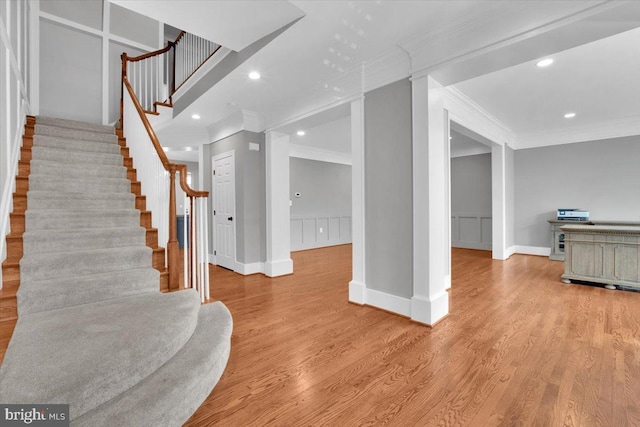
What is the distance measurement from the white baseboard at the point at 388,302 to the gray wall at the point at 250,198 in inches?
89.8

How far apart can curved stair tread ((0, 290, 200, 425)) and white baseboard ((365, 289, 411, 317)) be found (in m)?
1.89

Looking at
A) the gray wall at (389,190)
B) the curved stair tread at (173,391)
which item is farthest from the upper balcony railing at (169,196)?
the gray wall at (389,190)

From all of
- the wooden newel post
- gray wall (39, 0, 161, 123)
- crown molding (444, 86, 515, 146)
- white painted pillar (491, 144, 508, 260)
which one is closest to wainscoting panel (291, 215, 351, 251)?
white painted pillar (491, 144, 508, 260)

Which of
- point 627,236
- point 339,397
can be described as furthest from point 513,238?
point 339,397

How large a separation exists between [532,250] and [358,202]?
532 centimetres

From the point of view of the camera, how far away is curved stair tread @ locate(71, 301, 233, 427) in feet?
4.09

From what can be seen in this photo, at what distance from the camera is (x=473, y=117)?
15.0ft

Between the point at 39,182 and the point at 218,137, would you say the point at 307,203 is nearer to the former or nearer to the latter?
the point at 218,137

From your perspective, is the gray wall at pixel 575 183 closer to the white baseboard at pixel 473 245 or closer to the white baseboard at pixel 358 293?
the white baseboard at pixel 473 245

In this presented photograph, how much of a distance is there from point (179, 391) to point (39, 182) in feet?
9.57

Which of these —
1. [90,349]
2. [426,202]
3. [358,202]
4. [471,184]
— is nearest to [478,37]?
[426,202]

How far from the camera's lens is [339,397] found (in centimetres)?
171

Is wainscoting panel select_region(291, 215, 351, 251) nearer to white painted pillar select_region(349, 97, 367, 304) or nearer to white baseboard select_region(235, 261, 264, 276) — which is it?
white baseboard select_region(235, 261, 264, 276)

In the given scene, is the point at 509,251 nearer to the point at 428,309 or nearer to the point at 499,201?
the point at 499,201
